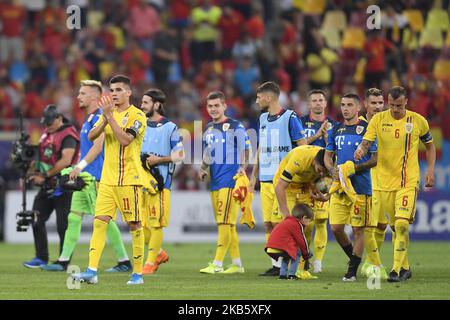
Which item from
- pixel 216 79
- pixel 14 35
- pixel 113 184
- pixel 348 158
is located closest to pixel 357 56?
pixel 216 79

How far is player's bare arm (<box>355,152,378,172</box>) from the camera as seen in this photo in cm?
1543

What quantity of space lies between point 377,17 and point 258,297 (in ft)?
43.8

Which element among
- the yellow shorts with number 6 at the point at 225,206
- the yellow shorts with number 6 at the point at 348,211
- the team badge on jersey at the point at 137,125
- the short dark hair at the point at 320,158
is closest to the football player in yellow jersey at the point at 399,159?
the yellow shorts with number 6 at the point at 348,211

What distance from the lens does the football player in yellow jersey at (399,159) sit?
14789 mm

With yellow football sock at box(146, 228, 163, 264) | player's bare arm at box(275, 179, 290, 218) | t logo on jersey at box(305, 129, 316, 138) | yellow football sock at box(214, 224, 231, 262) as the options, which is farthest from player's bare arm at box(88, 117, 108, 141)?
t logo on jersey at box(305, 129, 316, 138)

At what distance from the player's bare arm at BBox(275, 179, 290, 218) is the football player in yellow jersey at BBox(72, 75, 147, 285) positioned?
1.91m

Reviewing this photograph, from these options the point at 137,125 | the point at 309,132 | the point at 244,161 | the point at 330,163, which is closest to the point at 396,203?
the point at 330,163

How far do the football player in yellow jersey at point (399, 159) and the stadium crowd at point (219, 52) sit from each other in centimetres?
970

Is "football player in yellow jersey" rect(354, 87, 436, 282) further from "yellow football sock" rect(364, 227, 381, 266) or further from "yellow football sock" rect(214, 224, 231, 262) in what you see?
"yellow football sock" rect(214, 224, 231, 262)

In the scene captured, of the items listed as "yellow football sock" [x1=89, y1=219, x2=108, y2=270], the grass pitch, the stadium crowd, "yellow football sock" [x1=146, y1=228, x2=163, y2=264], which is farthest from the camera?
the stadium crowd

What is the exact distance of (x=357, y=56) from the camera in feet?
87.7

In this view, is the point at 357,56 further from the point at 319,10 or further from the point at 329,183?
the point at 329,183
